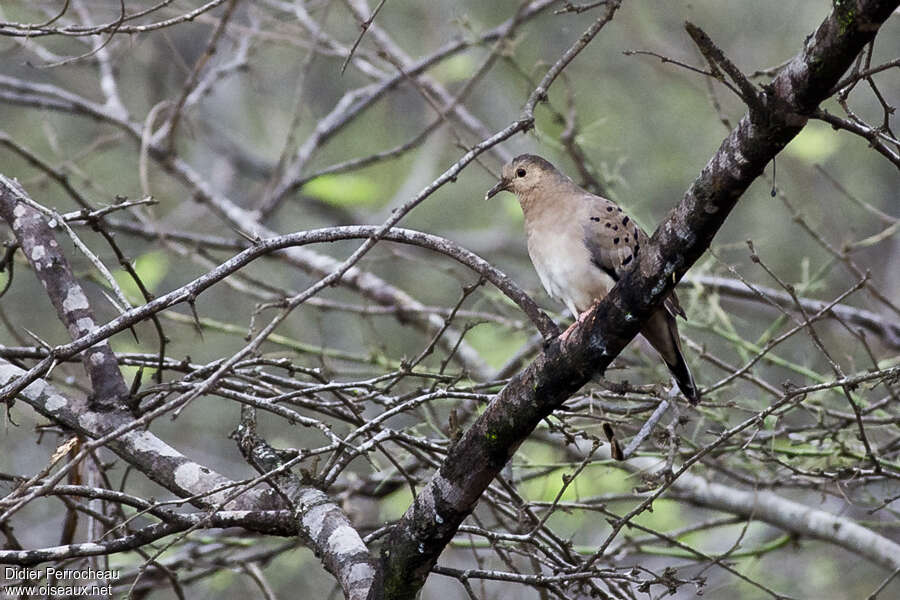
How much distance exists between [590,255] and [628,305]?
1423mm

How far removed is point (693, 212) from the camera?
223cm

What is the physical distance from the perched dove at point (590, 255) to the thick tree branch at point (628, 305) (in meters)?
1.11

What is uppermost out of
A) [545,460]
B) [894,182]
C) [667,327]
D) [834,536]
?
[894,182]

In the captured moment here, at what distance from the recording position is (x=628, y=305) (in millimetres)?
2398

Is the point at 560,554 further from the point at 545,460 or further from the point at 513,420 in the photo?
the point at 545,460

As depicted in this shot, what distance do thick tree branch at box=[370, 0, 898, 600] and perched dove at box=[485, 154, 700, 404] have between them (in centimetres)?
111

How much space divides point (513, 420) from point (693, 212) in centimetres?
70

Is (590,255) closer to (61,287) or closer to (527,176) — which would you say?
(527,176)

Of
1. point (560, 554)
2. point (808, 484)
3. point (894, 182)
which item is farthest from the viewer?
point (894, 182)

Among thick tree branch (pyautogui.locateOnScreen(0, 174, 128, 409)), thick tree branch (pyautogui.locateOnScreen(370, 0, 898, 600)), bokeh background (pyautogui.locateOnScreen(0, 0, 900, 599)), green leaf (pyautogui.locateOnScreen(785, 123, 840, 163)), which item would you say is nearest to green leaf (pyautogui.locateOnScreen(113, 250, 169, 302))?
bokeh background (pyautogui.locateOnScreen(0, 0, 900, 599))

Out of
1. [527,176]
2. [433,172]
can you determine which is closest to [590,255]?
[527,176]

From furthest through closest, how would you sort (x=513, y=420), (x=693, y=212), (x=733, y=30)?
(x=733, y=30) < (x=513, y=420) < (x=693, y=212)

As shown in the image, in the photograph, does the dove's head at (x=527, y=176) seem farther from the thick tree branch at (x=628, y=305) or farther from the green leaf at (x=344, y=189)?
the green leaf at (x=344, y=189)

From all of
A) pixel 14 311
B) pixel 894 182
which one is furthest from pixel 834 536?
pixel 14 311
